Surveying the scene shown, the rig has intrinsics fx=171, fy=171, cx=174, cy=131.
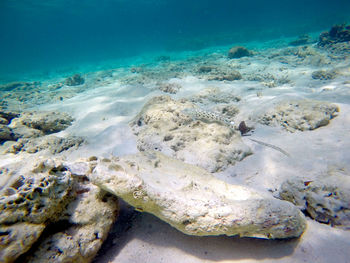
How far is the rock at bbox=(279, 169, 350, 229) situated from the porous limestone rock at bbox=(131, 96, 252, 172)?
1.01m

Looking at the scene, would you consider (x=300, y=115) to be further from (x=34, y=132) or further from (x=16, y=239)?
(x=34, y=132)

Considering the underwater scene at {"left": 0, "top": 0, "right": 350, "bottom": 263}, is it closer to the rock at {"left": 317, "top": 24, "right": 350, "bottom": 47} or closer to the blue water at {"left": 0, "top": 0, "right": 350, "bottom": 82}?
the rock at {"left": 317, "top": 24, "right": 350, "bottom": 47}

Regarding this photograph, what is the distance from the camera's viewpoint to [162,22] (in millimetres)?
99125

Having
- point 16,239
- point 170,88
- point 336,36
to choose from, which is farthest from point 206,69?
point 16,239

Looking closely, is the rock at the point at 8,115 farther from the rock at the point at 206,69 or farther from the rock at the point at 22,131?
the rock at the point at 206,69

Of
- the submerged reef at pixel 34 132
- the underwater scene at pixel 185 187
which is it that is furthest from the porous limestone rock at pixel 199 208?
the submerged reef at pixel 34 132

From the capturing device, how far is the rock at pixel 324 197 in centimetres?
188

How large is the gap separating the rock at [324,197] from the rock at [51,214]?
7.42 ft

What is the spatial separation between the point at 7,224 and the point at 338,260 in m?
2.92

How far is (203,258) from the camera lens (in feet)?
5.68

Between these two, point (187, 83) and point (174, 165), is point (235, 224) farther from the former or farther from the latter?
point (187, 83)

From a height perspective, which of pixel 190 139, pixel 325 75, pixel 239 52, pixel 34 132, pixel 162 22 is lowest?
pixel 34 132

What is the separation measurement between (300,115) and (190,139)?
2.59m

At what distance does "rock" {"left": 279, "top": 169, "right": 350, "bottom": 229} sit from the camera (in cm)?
188
